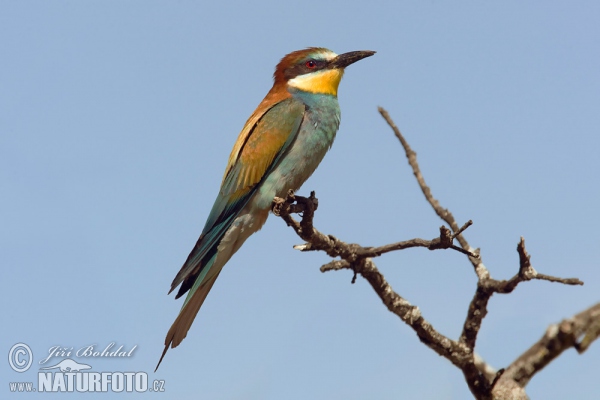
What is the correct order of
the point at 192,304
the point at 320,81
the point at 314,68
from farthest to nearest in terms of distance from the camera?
1. the point at 314,68
2. the point at 320,81
3. the point at 192,304

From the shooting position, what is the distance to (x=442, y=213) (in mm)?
3961

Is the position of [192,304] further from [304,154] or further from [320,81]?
[320,81]

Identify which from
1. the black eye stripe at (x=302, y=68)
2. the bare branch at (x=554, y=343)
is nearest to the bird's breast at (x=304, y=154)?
the black eye stripe at (x=302, y=68)

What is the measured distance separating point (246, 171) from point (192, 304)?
87cm

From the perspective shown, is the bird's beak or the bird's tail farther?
the bird's beak

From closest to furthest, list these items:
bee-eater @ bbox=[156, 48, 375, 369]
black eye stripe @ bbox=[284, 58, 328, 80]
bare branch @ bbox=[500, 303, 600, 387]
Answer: bare branch @ bbox=[500, 303, 600, 387] < bee-eater @ bbox=[156, 48, 375, 369] < black eye stripe @ bbox=[284, 58, 328, 80]

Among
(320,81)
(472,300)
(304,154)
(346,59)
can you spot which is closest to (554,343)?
(472,300)

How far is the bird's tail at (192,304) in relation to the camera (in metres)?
3.82

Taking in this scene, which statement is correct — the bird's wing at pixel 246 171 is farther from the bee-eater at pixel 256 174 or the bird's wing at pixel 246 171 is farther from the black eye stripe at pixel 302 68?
the black eye stripe at pixel 302 68

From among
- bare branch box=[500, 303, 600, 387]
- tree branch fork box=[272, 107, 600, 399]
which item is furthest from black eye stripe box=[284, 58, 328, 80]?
→ bare branch box=[500, 303, 600, 387]

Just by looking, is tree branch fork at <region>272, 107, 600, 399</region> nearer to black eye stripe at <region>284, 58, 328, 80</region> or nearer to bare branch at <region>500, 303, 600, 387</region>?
bare branch at <region>500, 303, 600, 387</region>

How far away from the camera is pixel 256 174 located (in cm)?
414

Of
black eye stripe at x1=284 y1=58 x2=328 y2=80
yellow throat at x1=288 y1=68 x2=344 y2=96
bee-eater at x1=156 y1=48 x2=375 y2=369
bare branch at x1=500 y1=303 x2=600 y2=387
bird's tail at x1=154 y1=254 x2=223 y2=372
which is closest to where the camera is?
bare branch at x1=500 y1=303 x2=600 y2=387

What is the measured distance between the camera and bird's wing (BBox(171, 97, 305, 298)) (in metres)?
4.03
